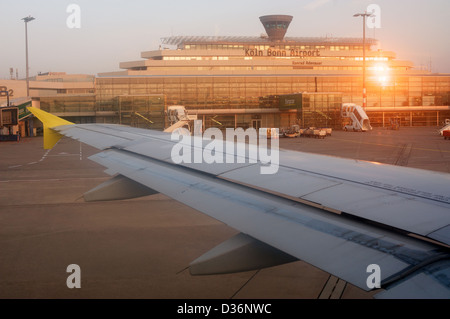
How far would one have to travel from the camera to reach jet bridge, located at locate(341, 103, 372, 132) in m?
64.3

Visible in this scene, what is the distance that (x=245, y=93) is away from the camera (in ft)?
252

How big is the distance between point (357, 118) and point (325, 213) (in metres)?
63.4

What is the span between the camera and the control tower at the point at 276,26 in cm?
10962

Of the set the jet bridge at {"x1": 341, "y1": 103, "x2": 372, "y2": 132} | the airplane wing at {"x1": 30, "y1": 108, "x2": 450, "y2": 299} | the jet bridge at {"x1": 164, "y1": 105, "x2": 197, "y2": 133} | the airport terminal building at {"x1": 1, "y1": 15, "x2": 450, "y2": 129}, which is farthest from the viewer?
the airport terminal building at {"x1": 1, "y1": 15, "x2": 450, "y2": 129}

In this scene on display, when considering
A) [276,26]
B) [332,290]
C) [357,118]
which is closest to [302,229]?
[332,290]

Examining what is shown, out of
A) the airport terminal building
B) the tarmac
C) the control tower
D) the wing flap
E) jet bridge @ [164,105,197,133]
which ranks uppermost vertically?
the control tower

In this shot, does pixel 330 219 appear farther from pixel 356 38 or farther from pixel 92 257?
pixel 356 38

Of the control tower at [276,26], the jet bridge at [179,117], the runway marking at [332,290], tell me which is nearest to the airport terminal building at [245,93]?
the jet bridge at [179,117]

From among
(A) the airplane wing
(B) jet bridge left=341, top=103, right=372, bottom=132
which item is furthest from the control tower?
(A) the airplane wing

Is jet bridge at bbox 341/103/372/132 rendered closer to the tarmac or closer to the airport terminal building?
the airport terminal building

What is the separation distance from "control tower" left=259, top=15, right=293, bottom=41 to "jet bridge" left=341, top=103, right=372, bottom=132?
47988 millimetres

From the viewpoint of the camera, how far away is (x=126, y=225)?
1158cm

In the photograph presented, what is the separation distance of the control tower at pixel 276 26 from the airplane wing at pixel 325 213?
107148mm

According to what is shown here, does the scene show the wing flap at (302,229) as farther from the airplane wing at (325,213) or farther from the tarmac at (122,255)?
the tarmac at (122,255)
